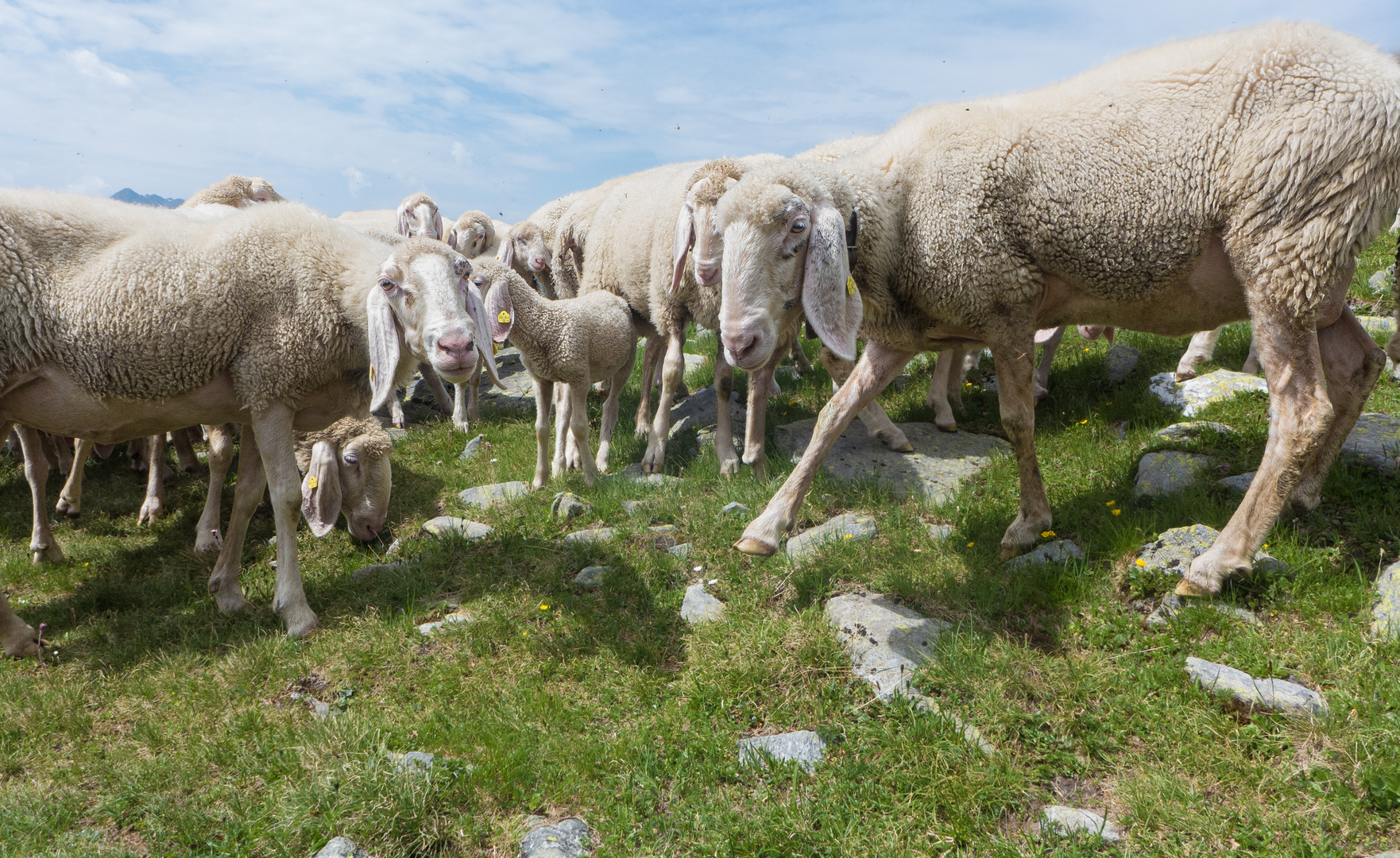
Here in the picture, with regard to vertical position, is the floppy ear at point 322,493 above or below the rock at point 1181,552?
below

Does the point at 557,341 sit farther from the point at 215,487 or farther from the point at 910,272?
the point at 910,272

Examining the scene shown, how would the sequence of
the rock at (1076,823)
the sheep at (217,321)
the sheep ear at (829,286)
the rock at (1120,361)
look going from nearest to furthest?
the rock at (1076,823), the sheep ear at (829,286), the sheep at (217,321), the rock at (1120,361)

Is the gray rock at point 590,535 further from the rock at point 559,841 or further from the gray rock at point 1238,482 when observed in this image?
the gray rock at point 1238,482

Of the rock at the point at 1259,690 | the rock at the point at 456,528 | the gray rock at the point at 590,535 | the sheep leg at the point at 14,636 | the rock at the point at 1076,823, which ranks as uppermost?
the rock at the point at 1259,690

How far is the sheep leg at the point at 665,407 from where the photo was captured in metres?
7.26

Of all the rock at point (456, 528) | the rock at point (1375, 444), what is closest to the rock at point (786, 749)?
the rock at point (456, 528)

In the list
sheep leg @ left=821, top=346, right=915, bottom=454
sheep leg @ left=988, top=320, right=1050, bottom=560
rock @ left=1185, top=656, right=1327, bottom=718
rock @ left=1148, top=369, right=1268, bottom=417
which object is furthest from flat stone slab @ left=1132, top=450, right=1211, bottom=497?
sheep leg @ left=821, top=346, right=915, bottom=454

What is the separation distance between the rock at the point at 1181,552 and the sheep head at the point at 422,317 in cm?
369

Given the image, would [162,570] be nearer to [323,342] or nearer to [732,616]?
[323,342]

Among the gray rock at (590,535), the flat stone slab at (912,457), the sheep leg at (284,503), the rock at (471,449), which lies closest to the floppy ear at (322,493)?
the sheep leg at (284,503)

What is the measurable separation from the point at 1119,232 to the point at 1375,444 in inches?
86.2

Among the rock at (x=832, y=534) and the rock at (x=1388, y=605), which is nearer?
the rock at (x=1388, y=605)

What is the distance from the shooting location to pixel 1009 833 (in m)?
3.00

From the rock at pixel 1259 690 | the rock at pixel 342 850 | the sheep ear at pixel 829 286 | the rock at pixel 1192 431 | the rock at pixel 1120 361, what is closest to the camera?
the rock at pixel 342 850
